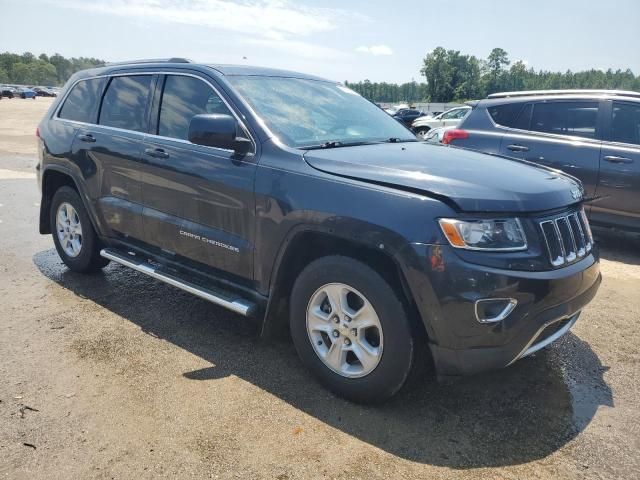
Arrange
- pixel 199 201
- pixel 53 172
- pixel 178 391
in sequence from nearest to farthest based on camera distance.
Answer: pixel 178 391
pixel 199 201
pixel 53 172

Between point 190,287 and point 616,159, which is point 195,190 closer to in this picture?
point 190,287

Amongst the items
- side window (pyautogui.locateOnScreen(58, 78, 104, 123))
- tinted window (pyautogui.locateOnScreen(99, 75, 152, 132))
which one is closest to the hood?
tinted window (pyautogui.locateOnScreen(99, 75, 152, 132))

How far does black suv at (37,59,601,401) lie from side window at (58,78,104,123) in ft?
0.82

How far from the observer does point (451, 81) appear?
101 meters

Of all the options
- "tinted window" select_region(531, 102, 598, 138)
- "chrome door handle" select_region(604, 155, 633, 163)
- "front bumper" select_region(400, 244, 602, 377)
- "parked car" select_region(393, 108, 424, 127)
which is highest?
"parked car" select_region(393, 108, 424, 127)

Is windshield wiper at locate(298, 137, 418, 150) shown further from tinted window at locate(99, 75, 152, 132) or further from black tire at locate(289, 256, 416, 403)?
tinted window at locate(99, 75, 152, 132)

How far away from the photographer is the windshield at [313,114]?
3496 millimetres

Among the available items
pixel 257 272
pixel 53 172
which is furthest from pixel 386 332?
pixel 53 172

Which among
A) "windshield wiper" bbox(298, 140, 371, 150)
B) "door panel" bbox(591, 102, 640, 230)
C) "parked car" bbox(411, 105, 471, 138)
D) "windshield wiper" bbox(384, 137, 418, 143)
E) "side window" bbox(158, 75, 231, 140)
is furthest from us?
"parked car" bbox(411, 105, 471, 138)

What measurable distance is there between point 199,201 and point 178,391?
49.4 inches

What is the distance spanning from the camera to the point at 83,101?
16.4 ft

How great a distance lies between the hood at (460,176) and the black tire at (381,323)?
0.51 meters

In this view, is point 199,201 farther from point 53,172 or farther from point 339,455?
point 53,172

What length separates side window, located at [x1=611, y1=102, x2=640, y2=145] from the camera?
6.16m
